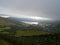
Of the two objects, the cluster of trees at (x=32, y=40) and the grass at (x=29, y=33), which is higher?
the grass at (x=29, y=33)

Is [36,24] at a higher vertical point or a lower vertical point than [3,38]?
higher

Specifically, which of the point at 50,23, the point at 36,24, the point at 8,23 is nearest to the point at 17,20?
the point at 8,23

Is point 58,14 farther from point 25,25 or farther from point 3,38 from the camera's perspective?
point 3,38

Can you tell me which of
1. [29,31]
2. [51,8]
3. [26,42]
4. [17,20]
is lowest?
[26,42]

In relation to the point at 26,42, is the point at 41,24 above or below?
above

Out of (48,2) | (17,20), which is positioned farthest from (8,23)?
(48,2)

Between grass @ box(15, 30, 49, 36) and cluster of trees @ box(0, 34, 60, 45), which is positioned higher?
grass @ box(15, 30, 49, 36)

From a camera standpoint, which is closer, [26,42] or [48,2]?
[26,42]

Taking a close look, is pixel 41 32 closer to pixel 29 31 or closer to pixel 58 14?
pixel 29 31
